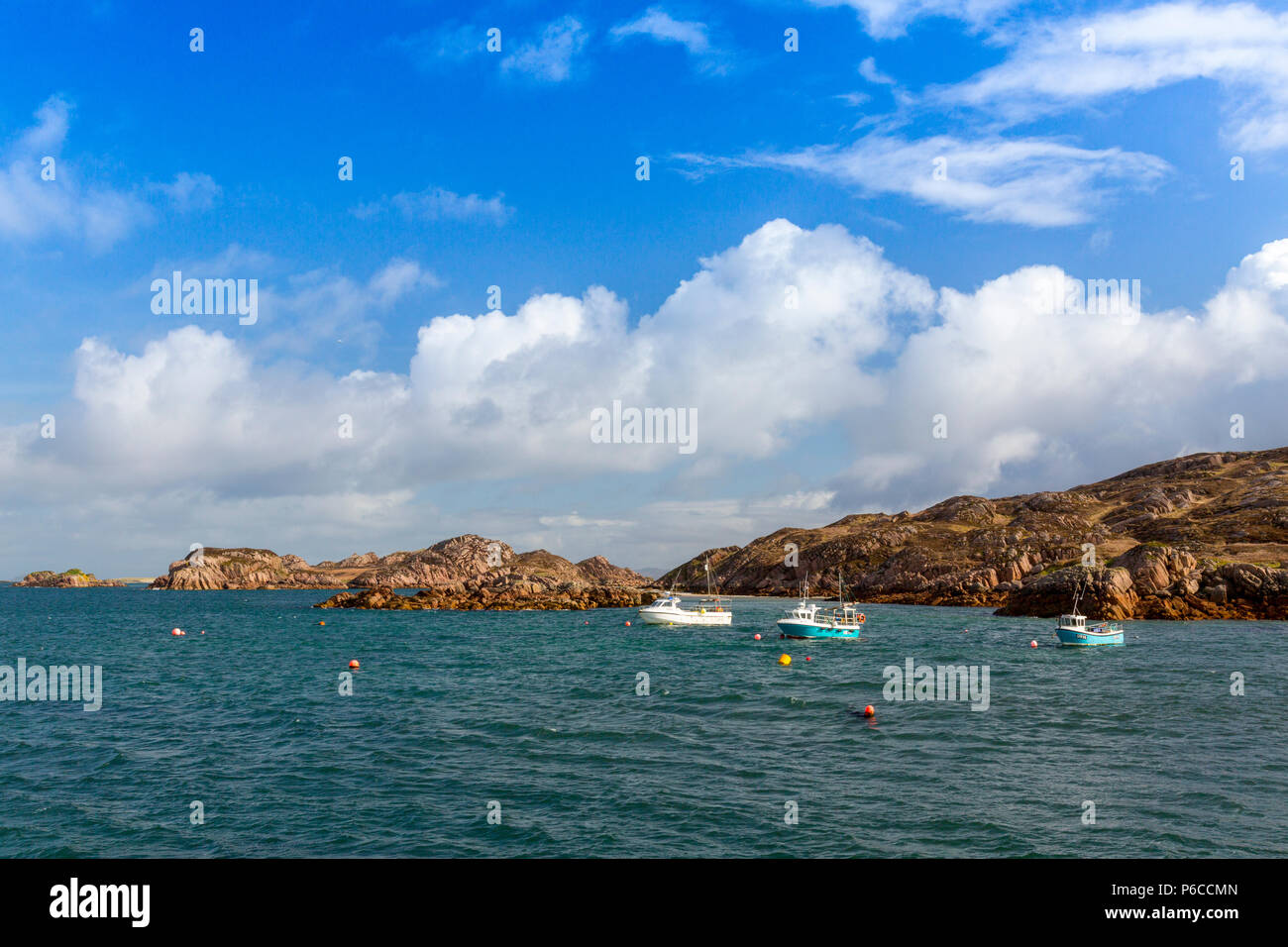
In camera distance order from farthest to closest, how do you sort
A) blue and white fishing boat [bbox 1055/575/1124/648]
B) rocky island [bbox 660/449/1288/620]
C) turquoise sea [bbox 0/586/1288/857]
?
rocky island [bbox 660/449/1288/620]
blue and white fishing boat [bbox 1055/575/1124/648]
turquoise sea [bbox 0/586/1288/857]

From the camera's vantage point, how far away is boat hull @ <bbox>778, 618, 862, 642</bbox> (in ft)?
283

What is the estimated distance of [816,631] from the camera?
86.8 metres

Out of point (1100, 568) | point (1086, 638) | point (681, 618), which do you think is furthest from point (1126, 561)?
point (681, 618)

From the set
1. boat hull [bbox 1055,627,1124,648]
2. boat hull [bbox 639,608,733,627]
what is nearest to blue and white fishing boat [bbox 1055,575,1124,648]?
boat hull [bbox 1055,627,1124,648]

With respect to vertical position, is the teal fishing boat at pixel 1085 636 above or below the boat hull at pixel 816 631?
above

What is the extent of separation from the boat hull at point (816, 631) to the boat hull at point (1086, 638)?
20329 millimetres

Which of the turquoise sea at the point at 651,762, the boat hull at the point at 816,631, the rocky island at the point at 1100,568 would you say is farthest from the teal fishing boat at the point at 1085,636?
the rocky island at the point at 1100,568

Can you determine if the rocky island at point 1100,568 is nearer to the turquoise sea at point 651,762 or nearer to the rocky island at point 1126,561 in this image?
the rocky island at point 1126,561

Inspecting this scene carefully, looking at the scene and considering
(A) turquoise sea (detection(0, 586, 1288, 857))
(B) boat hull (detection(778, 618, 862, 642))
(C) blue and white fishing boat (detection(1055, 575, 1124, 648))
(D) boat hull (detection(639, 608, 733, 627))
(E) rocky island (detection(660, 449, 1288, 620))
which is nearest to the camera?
(A) turquoise sea (detection(0, 586, 1288, 857))

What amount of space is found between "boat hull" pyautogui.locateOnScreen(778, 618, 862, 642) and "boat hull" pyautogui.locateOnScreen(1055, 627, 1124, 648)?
20329 mm

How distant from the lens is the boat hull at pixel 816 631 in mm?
86188

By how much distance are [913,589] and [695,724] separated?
148538 mm

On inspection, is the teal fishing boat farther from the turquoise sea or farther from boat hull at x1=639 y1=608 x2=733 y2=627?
boat hull at x1=639 y1=608 x2=733 y2=627
